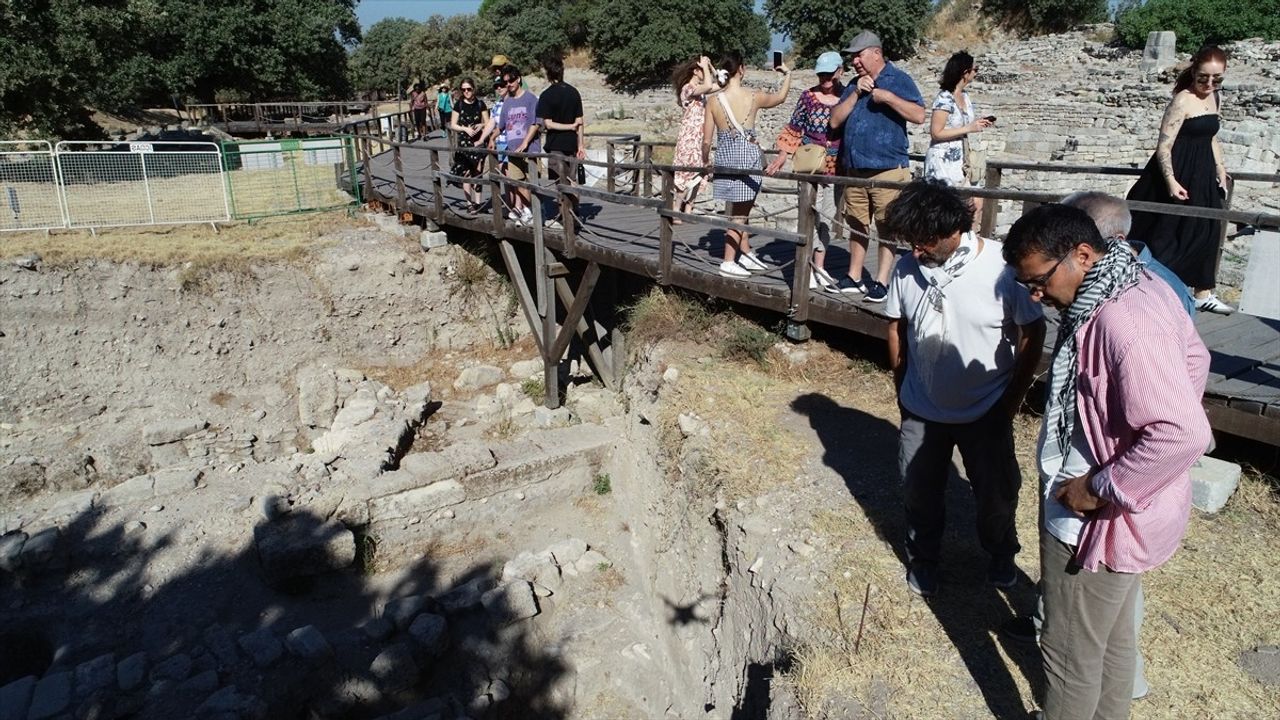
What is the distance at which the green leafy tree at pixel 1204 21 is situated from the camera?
957 inches

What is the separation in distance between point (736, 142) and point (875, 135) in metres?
1.26

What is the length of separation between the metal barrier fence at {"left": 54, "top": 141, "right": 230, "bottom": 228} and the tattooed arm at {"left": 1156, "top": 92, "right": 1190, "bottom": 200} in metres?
11.5

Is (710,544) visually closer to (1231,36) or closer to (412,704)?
(412,704)

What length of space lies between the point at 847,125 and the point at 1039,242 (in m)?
3.89

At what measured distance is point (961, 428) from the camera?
3688 mm

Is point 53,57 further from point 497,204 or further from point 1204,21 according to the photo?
point 1204,21

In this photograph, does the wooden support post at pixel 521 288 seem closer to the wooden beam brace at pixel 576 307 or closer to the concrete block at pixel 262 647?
the wooden beam brace at pixel 576 307

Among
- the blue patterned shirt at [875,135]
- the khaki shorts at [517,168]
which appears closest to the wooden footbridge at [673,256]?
the khaki shorts at [517,168]

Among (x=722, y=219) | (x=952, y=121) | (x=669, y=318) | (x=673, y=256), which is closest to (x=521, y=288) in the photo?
(x=673, y=256)

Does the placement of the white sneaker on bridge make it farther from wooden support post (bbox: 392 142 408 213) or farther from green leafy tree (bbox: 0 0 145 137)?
green leafy tree (bbox: 0 0 145 137)

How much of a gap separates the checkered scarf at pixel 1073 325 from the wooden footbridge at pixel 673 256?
→ 2156 mm

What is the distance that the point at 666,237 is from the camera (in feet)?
23.7

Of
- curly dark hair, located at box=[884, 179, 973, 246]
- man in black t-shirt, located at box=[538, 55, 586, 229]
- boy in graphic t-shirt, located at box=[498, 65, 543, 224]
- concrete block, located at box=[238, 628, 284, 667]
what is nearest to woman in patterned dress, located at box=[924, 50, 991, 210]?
curly dark hair, located at box=[884, 179, 973, 246]

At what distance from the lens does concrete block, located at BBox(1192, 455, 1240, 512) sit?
4.54 m
